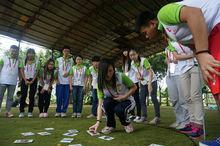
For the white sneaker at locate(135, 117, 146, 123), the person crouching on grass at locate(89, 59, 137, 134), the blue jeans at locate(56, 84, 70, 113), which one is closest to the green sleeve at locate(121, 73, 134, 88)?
the person crouching on grass at locate(89, 59, 137, 134)

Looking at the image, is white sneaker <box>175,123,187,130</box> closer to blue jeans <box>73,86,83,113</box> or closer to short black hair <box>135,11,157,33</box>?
short black hair <box>135,11,157,33</box>

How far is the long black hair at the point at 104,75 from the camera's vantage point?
11.3 feet

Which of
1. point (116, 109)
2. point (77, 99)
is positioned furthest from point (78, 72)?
point (116, 109)

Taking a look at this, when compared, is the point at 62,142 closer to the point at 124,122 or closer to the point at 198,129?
the point at 124,122

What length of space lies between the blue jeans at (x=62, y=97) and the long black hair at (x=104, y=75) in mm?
2819

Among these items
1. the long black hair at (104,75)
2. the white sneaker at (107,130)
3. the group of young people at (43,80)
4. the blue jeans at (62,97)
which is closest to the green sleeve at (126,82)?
the long black hair at (104,75)

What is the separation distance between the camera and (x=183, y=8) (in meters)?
1.29

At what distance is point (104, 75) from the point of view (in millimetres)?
3492

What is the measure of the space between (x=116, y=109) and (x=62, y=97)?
2.87 metres

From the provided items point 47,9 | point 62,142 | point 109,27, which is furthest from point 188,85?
point 109,27

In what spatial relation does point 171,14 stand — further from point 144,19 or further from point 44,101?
point 44,101

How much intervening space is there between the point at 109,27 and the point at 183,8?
991cm

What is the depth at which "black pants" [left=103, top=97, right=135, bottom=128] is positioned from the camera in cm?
373

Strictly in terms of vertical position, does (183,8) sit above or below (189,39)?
above
